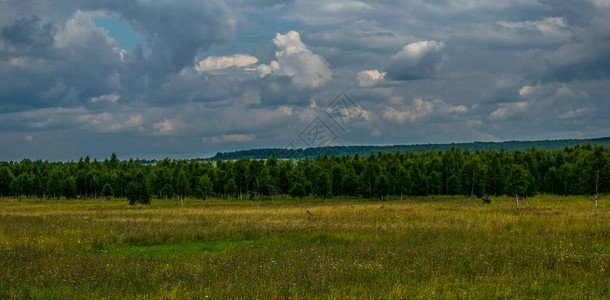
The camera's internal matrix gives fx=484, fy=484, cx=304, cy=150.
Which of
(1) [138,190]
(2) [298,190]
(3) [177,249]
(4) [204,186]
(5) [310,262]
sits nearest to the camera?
(5) [310,262]

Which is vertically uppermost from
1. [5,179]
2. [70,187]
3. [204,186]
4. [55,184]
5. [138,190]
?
[5,179]

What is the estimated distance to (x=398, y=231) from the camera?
92.5 ft

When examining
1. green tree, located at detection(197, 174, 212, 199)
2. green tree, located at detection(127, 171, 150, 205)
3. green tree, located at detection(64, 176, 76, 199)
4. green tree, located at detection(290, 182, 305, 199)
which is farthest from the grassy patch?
green tree, located at detection(64, 176, 76, 199)

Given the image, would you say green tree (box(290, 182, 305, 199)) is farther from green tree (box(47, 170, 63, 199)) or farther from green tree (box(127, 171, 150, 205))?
green tree (box(47, 170, 63, 199))

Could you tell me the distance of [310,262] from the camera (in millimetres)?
17953

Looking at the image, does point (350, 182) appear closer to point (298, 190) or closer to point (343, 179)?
point (343, 179)

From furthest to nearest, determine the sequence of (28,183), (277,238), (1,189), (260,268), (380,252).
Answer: (1,189)
(28,183)
(277,238)
(380,252)
(260,268)

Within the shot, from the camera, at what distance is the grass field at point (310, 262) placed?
13.4 metres

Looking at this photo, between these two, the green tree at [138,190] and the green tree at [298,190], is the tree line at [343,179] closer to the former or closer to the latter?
the green tree at [298,190]

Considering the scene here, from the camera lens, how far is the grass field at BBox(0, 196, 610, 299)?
13.4m

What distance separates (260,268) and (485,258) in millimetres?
8463

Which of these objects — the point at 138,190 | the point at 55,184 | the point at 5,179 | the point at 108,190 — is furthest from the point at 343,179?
the point at 5,179

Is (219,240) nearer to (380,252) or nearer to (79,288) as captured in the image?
(380,252)

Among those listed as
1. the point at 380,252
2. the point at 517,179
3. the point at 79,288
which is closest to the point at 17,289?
the point at 79,288
